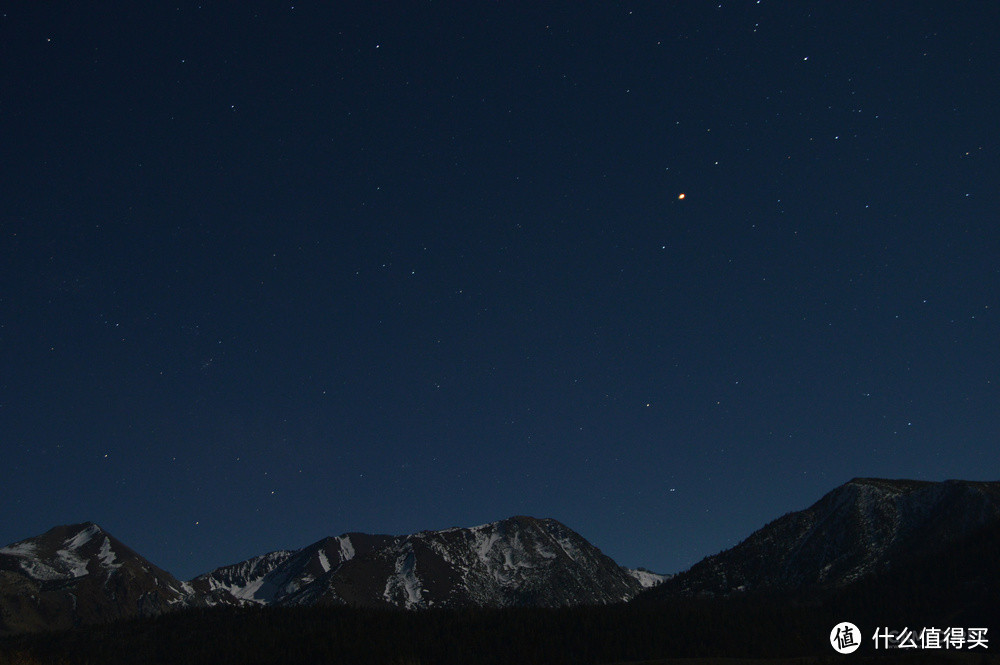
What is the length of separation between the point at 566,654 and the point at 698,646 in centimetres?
3509

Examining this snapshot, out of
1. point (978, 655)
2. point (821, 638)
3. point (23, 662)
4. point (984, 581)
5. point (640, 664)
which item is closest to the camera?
point (978, 655)

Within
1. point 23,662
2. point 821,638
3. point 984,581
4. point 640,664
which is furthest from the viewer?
point 984,581

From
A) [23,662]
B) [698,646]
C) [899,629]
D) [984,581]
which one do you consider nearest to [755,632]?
[698,646]

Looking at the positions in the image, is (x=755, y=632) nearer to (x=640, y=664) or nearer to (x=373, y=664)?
(x=373, y=664)

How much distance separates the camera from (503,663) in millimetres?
191875

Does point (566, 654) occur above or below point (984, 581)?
below

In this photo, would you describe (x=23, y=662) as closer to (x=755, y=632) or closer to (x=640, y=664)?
(x=640, y=664)

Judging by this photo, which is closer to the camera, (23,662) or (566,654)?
(23,662)

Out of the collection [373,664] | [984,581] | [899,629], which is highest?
[984,581]

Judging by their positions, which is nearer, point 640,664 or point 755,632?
point 640,664

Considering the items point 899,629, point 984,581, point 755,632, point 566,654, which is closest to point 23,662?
point 566,654

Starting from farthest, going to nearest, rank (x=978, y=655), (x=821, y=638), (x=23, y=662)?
(x=821, y=638), (x=23, y=662), (x=978, y=655)

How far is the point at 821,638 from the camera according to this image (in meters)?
175

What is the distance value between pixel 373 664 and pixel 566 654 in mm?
53978
